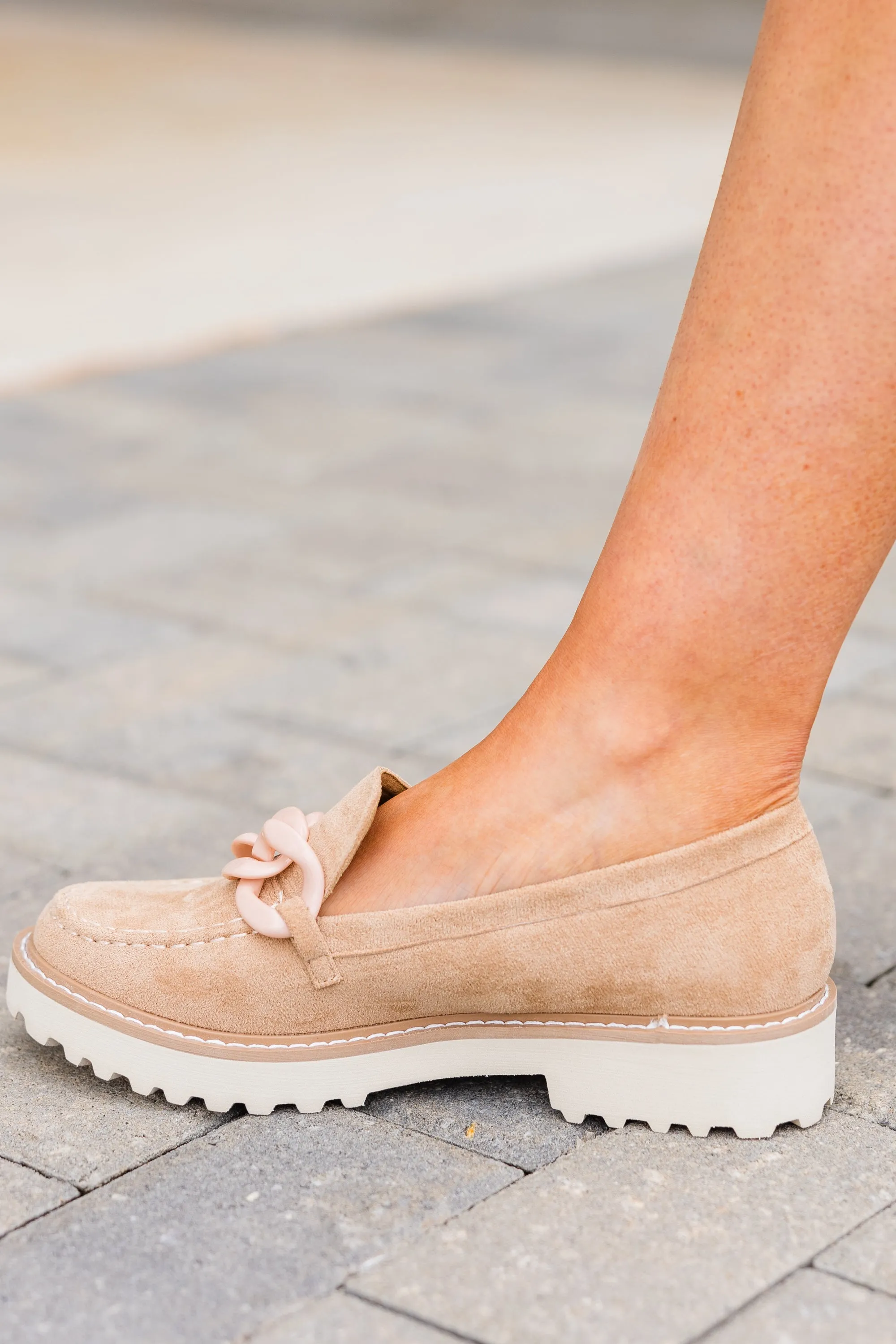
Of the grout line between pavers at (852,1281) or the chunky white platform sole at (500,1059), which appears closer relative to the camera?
the grout line between pavers at (852,1281)

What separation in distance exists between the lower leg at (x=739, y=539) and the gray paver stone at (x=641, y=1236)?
0.20 metres

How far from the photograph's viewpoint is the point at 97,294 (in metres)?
4.71

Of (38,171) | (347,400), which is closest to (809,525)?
(347,400)

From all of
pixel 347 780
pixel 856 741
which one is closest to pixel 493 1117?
pixel 347 780

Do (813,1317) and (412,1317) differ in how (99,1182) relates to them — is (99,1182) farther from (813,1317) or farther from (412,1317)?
(813,1317)

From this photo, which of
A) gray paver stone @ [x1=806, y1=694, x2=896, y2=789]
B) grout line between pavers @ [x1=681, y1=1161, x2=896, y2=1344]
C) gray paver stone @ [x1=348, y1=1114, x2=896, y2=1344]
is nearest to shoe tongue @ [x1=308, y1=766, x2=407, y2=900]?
gray paver stone @ [x1=348, y1=1114, x2=896, y2=1344]

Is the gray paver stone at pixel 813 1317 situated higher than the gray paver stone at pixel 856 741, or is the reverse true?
the gray paver stone at pixel 813 1317

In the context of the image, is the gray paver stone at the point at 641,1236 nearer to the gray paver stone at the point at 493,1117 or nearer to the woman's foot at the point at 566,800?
the gray paver stone at the point at 493,1117

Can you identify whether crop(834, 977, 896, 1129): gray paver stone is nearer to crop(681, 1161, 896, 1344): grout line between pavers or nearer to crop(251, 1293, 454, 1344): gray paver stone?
crop(681, 1161, 896, 1344): grout line between pavers

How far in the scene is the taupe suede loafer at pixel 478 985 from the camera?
1094 millimetres

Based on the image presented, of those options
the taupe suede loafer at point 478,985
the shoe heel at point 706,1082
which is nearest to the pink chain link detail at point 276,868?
the taupe suede loafer at point 478,985

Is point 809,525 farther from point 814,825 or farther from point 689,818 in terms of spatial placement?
point 814,825

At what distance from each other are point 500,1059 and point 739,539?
401 millimetres

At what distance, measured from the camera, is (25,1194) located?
104 centimetres
